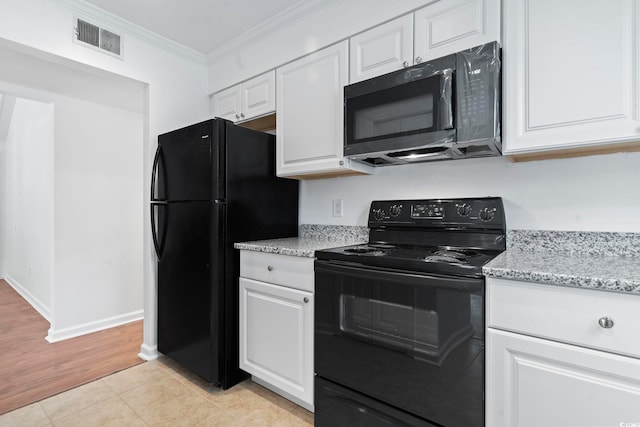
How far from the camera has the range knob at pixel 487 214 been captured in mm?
1575

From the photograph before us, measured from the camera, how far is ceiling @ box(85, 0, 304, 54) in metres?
2.04

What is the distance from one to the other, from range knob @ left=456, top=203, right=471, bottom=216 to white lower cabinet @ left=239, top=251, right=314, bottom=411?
2.63 feet

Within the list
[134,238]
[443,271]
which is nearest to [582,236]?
[443,271]

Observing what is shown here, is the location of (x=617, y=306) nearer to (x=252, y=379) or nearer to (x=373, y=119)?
(x=373, y=119)

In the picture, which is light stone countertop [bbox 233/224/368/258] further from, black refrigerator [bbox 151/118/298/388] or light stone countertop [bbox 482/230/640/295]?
light stone countertop [bbox 482/230/640/295]

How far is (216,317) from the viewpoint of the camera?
195 cm

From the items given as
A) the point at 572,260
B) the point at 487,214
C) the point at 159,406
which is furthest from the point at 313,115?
the point at 159,406

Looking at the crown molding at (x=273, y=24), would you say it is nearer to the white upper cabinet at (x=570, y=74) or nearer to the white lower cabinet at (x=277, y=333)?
the white upper cabinet at (x=570, y=74)

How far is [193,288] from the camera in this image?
2072 millimetres

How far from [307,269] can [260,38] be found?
173 centimetres

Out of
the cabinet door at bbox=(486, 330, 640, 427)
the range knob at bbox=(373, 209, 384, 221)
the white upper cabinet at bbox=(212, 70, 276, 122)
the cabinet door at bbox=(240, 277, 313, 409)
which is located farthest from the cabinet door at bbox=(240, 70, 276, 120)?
the cabinet door at bbox=(486, 330, 640, 427)

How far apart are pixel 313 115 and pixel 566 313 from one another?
156 cm

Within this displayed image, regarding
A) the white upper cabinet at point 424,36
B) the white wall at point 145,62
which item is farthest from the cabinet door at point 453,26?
the white wall at point 145,62

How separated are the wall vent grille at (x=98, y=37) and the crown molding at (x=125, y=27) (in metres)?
0.04
